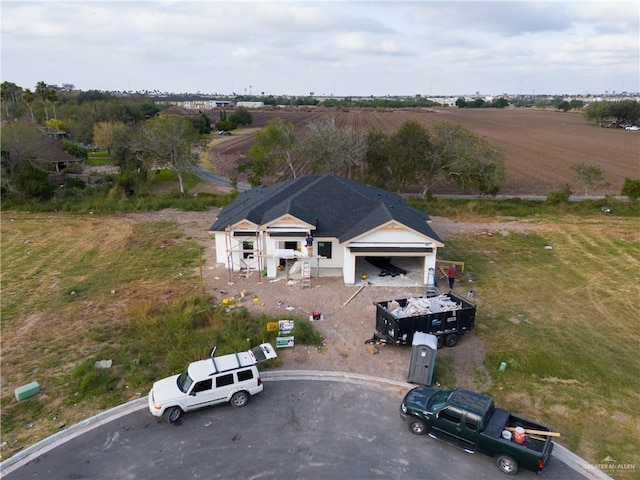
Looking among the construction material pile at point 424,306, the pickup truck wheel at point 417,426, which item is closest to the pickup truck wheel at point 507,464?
the pickup truck wheel at point 417,426

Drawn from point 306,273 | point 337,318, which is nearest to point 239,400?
point 337,318

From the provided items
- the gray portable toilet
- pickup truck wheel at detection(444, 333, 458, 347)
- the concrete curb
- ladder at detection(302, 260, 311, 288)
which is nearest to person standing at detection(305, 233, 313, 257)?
ladder at detection(302, 260, 311, 288)

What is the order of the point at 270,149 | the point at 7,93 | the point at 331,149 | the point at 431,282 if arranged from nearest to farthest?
the point at 431,282 → the point at 331,149 → the point at 270,149 → the point at 7,93

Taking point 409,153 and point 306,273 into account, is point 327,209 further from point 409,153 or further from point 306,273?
point 409,153

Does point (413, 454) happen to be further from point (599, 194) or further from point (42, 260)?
point (599, 194)

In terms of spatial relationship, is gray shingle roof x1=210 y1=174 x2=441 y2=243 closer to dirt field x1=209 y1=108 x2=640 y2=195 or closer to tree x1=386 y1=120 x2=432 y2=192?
tree x1=386 y1=120 x2=432 y2=192

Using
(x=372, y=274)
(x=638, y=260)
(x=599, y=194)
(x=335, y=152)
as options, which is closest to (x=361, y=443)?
(x=372, y=274)

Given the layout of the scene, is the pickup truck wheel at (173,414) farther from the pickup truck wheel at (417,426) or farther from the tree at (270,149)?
the tree at (270,149)
